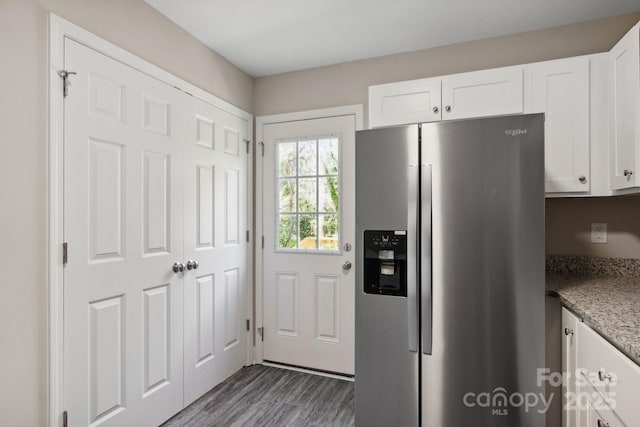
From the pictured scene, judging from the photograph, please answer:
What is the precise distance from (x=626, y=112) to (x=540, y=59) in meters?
0.77

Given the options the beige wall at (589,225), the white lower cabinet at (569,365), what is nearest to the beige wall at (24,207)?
the white lower cabinet at (569,365)

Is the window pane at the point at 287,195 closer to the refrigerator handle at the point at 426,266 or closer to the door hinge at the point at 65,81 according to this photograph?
the refrigerator handle at the point at 426,266

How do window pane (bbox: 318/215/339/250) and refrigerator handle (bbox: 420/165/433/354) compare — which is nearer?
refrigerator handle (bbox: 420/165/433/354)

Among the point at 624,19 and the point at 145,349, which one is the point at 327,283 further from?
the point at 624,19

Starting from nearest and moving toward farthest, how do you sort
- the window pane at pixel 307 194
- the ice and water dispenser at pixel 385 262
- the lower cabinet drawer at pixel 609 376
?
the lower cabinet drawer at pixel 609 376, the ice and water dispenser at pixel 385 262, the window pane at pixel 307 194

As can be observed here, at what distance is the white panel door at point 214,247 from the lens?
222 centimetres

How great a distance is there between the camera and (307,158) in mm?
2756

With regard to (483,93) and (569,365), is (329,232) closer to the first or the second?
(483,93)

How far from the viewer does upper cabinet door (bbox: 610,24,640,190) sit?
4.96ft

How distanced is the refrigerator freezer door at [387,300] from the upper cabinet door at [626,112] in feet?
3.20

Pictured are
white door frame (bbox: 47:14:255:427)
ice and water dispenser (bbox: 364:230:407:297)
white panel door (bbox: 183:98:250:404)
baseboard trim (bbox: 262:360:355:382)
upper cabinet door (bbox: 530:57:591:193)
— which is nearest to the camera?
white door frame (bbox: 47:14:255:427)

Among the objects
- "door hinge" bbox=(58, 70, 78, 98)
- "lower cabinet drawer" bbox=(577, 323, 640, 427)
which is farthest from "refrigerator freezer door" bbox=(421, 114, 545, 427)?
"door hinge" bbox=(58, 70, 78, 98)

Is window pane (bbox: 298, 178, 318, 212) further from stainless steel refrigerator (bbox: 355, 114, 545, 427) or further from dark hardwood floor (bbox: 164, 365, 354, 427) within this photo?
dark hardwood floor (bbox: 164, 365, 354, 427)

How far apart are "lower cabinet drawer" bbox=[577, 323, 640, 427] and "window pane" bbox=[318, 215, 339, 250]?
1.62 metres
